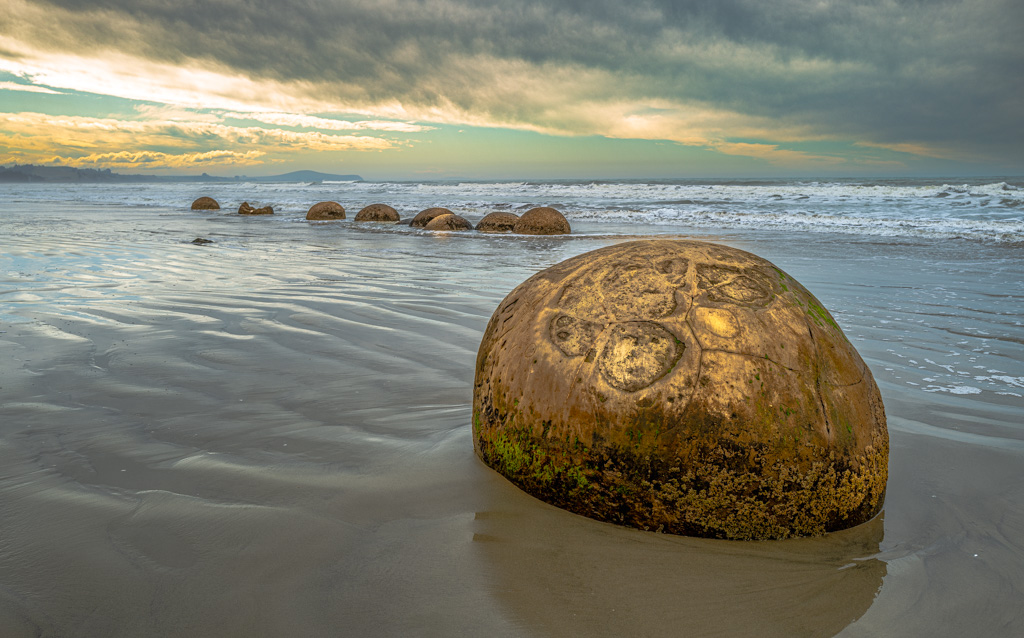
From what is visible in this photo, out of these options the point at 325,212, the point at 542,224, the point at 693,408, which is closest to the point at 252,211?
the point at 325,212

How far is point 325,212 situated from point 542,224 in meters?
8.04

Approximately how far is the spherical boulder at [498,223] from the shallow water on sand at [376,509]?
9795 millimetres

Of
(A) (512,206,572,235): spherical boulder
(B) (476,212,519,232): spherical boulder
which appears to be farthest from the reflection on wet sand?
(B) (476,212,519,232): spherical boulder

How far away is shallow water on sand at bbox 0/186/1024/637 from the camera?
160 centimetres

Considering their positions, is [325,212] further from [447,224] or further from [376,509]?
[376,509]

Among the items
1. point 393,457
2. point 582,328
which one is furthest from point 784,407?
point 393,457

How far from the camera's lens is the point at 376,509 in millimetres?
2090

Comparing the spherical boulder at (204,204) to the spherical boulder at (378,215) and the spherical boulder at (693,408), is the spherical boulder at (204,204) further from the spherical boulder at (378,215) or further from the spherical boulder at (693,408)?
the spherical boulder at (693,408)

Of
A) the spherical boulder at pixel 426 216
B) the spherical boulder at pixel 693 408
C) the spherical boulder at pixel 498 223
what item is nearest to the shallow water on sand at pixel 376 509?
the spherical boulder at pixel 693 408

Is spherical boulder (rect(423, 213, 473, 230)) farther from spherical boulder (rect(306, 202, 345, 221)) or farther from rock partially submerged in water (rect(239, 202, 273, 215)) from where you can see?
rock partially submerged in water (rect(239, 202, 273, 215))

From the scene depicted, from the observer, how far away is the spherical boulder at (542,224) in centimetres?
1355

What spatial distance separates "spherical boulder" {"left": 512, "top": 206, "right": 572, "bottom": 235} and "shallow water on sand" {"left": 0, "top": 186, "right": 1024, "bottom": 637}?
8993 mm

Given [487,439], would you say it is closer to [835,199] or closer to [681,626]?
[681,626]

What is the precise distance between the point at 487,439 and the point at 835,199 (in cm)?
2331
